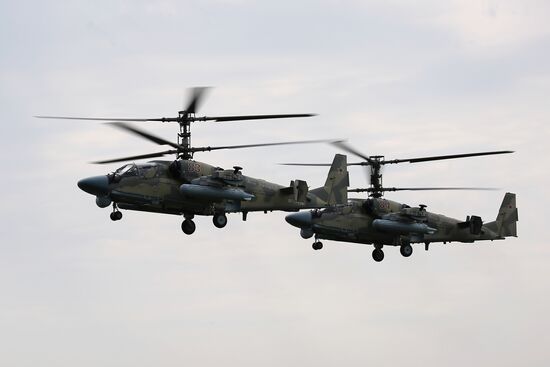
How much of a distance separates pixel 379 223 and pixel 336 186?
3651 millimetres

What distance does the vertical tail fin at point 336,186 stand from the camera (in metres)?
102

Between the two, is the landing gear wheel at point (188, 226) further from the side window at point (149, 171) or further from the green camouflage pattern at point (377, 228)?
the green camouflage pattern at point (377, 228)

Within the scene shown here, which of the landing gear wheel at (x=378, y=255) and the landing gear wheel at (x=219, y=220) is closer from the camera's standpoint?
the landing gear wheel at (x=219, y=220)

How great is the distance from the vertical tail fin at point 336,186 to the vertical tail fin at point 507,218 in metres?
13.2

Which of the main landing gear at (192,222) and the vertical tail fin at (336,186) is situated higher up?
the vertical tail fin at (336,186)

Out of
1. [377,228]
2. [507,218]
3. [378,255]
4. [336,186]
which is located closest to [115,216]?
[336,186]

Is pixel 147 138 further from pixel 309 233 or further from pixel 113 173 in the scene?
pixel 309 233

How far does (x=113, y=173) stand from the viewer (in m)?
91.2

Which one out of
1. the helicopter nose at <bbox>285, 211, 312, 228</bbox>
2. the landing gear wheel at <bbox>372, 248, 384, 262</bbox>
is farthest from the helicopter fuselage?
the landing gear wheel at <bbox>372, 248, 384, 262</bbox>

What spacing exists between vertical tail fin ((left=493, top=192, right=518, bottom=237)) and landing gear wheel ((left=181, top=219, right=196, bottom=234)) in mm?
26529

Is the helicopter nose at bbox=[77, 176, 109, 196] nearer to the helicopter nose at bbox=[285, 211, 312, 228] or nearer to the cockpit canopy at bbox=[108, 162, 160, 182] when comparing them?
the cockpit canopy at bbox=[108, 162, 160, 182]

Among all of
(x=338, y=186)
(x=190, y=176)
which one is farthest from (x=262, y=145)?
(x=338, y=186)

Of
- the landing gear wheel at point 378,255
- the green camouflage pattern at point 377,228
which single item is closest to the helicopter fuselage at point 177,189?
the green camouflage pattern at point 377,228

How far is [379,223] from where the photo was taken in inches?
4077
